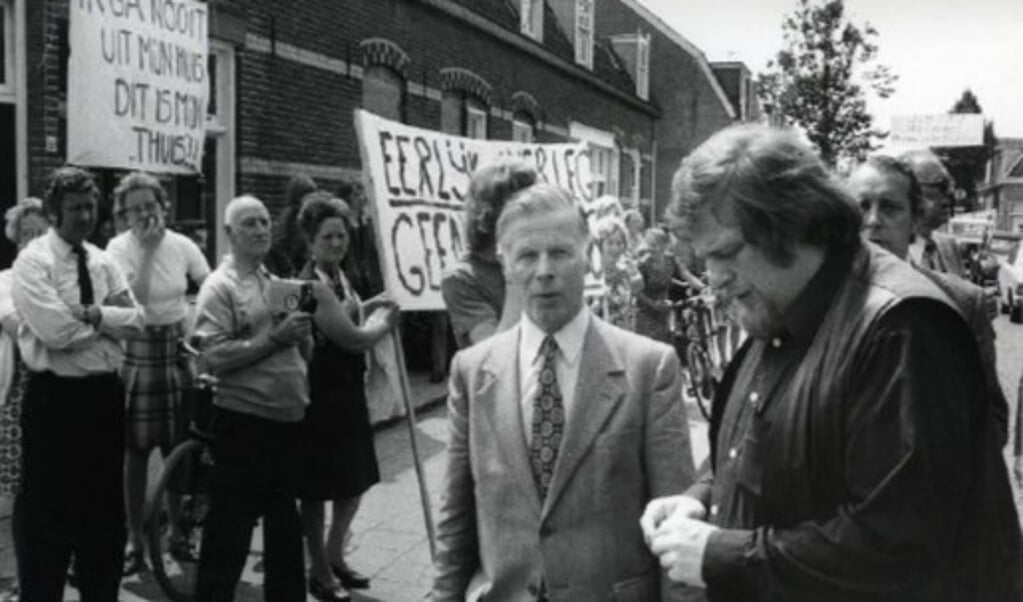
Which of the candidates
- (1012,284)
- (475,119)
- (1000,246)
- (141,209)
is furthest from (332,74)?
(1000,246)

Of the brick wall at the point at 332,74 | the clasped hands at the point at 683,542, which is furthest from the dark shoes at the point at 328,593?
the brick wall at the point at 332,74

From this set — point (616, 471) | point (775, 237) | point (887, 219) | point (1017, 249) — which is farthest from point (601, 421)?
point (1017, 249)

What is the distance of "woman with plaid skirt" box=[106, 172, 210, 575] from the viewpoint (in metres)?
5.77

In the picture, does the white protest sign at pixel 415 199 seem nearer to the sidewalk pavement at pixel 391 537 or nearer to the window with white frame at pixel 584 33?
the sidewalk pavement at pixel 391 537

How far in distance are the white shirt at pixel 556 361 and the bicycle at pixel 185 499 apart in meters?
2.34

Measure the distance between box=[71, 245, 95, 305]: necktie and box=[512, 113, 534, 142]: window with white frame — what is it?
46.8 ft

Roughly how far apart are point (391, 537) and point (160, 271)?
6.47ft

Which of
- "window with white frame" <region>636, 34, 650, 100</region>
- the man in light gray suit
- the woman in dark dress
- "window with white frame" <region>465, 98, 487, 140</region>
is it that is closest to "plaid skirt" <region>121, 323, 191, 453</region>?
the woman in dark dress

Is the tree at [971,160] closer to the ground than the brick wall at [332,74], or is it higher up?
higher up

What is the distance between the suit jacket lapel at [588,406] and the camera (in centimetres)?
253

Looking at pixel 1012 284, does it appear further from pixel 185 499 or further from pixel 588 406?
pixel 588 406

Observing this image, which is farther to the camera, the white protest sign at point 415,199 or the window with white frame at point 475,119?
the window with white frame at point 475,119

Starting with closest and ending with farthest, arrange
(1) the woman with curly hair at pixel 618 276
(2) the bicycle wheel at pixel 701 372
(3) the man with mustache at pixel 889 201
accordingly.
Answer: (3) the man with mustache at pixel 889 201
(1) the woman with curly hair at pixel 618 276
(2) the bicycle wheel at pixel 701 372

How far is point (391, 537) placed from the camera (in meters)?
6.21
